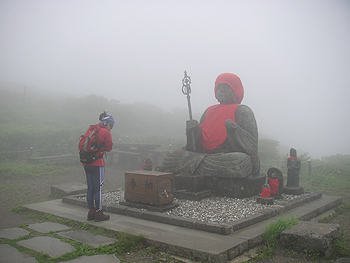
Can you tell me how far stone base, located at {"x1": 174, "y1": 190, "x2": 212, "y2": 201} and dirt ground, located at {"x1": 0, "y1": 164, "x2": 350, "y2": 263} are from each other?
2.22 meters

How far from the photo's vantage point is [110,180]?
908 cm

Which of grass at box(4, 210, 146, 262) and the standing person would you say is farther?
the standing person

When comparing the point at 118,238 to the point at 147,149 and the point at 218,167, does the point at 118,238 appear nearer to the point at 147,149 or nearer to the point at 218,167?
the point at 218,167

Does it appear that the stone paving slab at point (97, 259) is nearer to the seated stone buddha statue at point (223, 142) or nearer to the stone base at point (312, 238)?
the stone base at point (312, 238)

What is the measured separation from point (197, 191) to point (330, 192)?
13.3ft

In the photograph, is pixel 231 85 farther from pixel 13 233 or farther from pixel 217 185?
pixel 13 233

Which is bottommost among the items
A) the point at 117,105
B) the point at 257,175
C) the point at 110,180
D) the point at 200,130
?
the point at 110,180

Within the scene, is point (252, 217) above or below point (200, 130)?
below

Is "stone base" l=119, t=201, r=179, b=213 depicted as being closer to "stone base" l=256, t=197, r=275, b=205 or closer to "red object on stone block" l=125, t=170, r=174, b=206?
"red object on stone block" l=125, t=170, r=174, b=206

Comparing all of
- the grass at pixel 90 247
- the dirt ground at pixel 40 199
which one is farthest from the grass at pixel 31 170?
the grass at pixel 90 247

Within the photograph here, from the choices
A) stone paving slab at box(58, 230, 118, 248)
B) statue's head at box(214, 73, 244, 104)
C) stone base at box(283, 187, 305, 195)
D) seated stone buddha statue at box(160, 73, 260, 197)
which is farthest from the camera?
statue's head at box(214, 73, 244, 104)


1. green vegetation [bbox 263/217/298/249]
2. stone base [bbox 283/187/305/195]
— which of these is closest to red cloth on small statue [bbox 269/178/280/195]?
stone base [bbox 283/187/305/195]

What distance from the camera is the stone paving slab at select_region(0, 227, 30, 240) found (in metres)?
3.58

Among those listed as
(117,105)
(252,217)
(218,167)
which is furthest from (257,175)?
(117,105)
